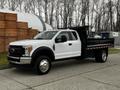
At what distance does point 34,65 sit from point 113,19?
1987 inches

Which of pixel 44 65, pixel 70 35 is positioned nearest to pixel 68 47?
pixel 70 35

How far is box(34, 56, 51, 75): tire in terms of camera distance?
7762 millimetres

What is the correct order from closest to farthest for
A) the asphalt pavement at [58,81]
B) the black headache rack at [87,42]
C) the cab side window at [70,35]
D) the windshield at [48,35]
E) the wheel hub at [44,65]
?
the asphalt pavement at [58,81] → the wheel hub at [44,65] → the windshield at [48,35] → the cab side window at [70,35] → the black headache rack at [87,42]

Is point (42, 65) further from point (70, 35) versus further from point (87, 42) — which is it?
point (87, 42)

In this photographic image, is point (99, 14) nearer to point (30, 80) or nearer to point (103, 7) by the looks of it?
point (103, 7)

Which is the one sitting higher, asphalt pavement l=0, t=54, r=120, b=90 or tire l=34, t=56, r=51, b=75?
tire l=34, t=56, r=51, b=75

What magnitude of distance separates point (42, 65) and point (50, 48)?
2.78 ft

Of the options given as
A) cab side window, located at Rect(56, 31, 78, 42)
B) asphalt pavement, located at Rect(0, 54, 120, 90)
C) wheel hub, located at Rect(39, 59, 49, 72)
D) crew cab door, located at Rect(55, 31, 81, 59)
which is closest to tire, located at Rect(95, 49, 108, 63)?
crew cab door, located at Rect(55, 31, 81, 59)

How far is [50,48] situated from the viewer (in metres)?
8.30

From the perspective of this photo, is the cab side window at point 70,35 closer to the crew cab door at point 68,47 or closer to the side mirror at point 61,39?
the crew cab door at point 68,47

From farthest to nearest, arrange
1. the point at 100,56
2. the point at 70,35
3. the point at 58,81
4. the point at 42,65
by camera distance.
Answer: the point at 100,56
the point at 70,35
the point at 42,65
the point at 58,81

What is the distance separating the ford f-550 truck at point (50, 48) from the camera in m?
7.72

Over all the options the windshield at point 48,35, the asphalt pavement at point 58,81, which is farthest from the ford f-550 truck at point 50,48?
the asphalt pavement at point 58,81

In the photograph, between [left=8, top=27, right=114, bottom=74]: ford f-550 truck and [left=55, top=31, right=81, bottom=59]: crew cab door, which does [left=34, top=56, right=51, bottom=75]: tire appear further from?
[left=55, top=31, right=81, bottom=59]: crew cab door
